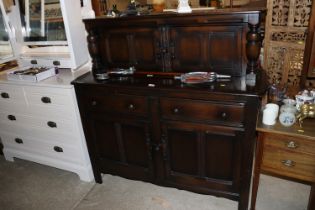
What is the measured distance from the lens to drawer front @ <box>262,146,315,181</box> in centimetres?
141

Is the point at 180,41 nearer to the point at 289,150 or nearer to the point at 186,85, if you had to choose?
the point at 186,85

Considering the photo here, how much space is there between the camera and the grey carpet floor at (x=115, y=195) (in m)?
1.87

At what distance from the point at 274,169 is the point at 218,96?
55 cm

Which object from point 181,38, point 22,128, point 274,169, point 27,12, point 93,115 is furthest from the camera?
point 22,128

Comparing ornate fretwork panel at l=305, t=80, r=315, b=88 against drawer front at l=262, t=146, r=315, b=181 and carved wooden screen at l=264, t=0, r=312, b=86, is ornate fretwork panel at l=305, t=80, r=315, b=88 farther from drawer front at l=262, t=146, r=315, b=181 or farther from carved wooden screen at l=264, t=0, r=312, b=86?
drawer front at l=262, t=146, r=315, b=181

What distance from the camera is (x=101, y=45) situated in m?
1.93

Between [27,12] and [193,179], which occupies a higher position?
[27,12]

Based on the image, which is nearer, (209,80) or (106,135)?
(209,80)

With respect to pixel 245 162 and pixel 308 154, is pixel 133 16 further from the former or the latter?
pixel 308 154

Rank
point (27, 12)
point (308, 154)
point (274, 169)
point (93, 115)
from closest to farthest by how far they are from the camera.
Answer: point (308, 154)
point (274, 169)
point (93, 115)
point (27, 12)

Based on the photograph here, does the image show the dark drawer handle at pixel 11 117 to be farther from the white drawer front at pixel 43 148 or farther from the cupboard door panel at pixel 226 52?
the cupboard door panel at pixel 226 52

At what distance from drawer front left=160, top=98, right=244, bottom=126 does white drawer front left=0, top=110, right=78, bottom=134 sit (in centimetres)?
81

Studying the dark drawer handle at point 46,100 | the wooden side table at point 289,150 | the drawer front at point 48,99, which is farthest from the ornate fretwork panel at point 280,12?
the dark drawer handle at point 46,100

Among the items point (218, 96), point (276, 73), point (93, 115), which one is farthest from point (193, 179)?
point (276, 73)
